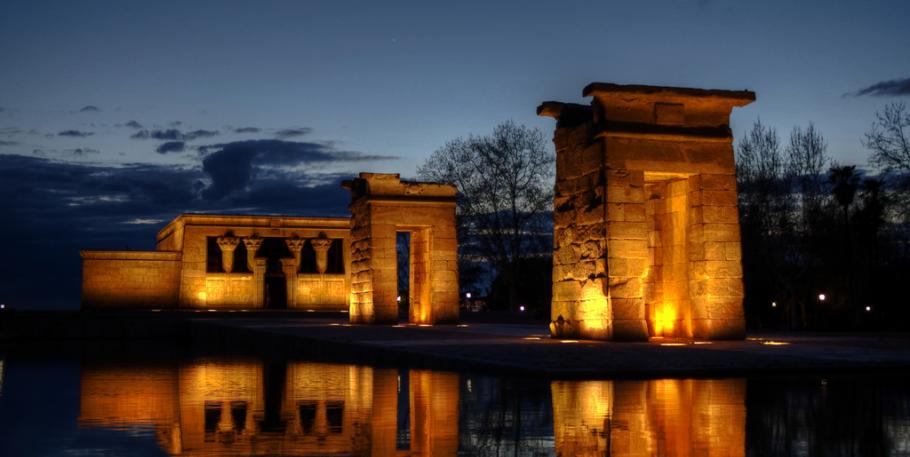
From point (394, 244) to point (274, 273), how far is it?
17.7 metres

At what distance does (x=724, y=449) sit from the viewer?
6.02 meters

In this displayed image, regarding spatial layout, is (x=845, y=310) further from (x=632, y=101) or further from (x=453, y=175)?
(x=632, y=101)

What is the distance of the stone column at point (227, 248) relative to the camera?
44094 mm

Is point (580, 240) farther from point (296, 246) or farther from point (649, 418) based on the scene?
point (296, 246)

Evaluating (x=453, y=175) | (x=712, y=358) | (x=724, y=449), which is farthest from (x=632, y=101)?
(x=453, y=175)

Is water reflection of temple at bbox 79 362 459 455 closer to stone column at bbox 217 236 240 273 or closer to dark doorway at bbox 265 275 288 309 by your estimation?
stone column at bbox 217 236 240 273

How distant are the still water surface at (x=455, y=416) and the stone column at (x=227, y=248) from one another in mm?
32653

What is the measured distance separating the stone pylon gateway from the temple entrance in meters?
27.9

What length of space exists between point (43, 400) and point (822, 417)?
271 inches

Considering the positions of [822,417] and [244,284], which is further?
[244,284]

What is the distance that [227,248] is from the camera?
145 ft

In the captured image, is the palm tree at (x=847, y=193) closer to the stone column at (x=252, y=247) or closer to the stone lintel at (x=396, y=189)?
the stone lintel at (x=396, y=189)

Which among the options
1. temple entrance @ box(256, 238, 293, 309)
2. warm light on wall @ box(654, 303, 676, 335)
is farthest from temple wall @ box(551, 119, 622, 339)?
temple entrance @ box(256, 238, 293, 309)

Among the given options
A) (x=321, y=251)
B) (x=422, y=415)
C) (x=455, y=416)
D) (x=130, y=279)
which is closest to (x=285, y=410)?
(x=422, y=415)
